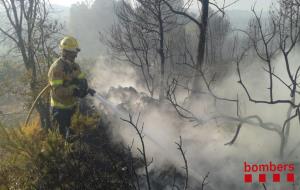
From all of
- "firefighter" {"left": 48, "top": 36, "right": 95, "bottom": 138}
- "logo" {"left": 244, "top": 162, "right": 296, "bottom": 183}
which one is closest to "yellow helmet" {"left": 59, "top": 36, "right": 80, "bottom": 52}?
"firefighter" {"left": 48, "top": 36, "right": 95, "bottom": 138}

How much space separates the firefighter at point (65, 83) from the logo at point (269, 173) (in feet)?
10.6

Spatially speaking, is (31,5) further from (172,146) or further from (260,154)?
(260,154)

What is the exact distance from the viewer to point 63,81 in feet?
21.1

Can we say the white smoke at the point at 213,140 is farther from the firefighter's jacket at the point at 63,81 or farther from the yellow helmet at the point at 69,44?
the yellow helmet at the point at 69,44

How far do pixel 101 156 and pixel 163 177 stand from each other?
53.9 inches

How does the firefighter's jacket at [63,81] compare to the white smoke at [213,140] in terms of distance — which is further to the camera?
the firefighter's jacket at [63,81]

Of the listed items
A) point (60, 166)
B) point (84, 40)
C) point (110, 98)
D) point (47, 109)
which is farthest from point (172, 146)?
point (84, 40)

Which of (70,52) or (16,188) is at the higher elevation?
(70,52)

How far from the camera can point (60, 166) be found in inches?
220

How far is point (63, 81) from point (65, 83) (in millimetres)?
58

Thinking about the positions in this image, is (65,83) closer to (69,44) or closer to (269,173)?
(69,44)

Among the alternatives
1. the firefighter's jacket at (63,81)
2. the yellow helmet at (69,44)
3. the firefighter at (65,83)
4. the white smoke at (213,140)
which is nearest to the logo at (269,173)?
the white smoke at (213,140)

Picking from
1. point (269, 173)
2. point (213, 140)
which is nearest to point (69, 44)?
point (213, 140)

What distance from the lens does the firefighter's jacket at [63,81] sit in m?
6.29
